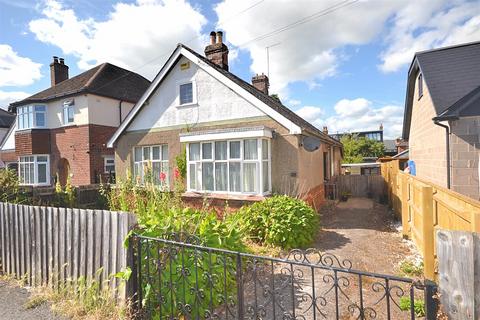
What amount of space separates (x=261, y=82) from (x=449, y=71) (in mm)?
9053

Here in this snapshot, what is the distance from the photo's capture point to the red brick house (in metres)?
16.4

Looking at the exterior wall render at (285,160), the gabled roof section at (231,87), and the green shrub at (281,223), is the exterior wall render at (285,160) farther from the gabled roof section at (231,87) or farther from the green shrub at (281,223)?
the green shrub at (281,223)

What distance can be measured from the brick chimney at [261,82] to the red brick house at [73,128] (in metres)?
8.74

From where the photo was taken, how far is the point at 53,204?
10375mm

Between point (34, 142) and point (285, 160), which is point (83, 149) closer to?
point (34, 142)

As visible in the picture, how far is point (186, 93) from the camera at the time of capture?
11320mm

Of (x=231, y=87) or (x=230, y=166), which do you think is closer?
(x=230, y=166)

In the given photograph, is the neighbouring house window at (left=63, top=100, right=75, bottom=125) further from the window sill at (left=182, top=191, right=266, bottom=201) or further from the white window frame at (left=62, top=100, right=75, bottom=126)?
the window sill at (left=182, top=191, right=266, bottom=201)

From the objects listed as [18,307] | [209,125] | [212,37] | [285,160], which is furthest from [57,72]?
[18,307]

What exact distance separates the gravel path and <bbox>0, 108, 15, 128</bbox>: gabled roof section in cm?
3086

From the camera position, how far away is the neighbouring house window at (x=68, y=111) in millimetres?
16906

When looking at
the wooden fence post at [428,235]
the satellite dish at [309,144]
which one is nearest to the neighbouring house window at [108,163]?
the satellite dish at [309,144]

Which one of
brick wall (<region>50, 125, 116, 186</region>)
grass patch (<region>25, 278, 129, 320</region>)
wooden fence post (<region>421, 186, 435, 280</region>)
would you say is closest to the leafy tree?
brick wall (<region>50, 125, 116, 186</region>)

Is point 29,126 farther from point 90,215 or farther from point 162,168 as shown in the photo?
point 90,215
